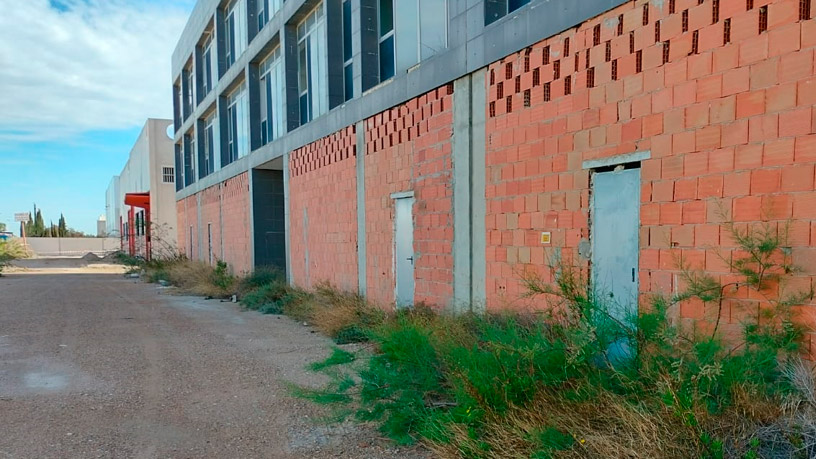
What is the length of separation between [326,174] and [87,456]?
8748 millimetres

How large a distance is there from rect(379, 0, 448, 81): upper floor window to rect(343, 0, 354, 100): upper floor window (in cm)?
147

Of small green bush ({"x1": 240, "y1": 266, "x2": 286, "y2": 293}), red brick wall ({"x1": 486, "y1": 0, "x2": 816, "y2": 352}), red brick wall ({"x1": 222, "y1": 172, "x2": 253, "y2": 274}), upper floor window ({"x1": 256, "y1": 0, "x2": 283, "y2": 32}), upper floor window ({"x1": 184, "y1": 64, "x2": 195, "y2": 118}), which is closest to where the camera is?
red brick wall ({"x1": 486, "y1": 0, "x2": 816, "y2": 352})

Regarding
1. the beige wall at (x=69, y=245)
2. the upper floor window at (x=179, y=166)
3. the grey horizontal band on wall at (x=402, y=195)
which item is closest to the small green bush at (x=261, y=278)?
the grey horizontal band on wall at (x=402, y=195)

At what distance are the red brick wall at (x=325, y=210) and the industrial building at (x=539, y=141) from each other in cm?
6

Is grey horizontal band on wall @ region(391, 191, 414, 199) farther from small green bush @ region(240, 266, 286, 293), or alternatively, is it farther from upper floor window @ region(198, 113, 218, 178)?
upper floor window @ region(198, 113, 218, 178)

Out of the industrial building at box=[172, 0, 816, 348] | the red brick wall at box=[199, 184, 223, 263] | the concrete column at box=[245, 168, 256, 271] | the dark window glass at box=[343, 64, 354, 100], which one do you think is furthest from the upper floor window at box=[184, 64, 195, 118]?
the dark window glass at box=[343, 64, 354, 100]

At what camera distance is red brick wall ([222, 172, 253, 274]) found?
59.8ft

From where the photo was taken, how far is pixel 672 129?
4891 mm

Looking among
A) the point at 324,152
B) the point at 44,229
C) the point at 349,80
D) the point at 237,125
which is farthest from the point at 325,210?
the point at 44,229

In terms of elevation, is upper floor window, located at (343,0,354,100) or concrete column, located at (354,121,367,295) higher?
upper floor window, located at (343,0,354,100)

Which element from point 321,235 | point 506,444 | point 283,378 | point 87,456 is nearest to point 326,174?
point 321,235

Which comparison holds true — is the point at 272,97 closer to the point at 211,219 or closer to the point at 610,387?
the point at 211,219

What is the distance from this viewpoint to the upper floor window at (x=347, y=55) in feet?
40.0

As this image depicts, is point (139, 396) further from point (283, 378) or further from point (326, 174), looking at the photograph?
point (326, 174)
